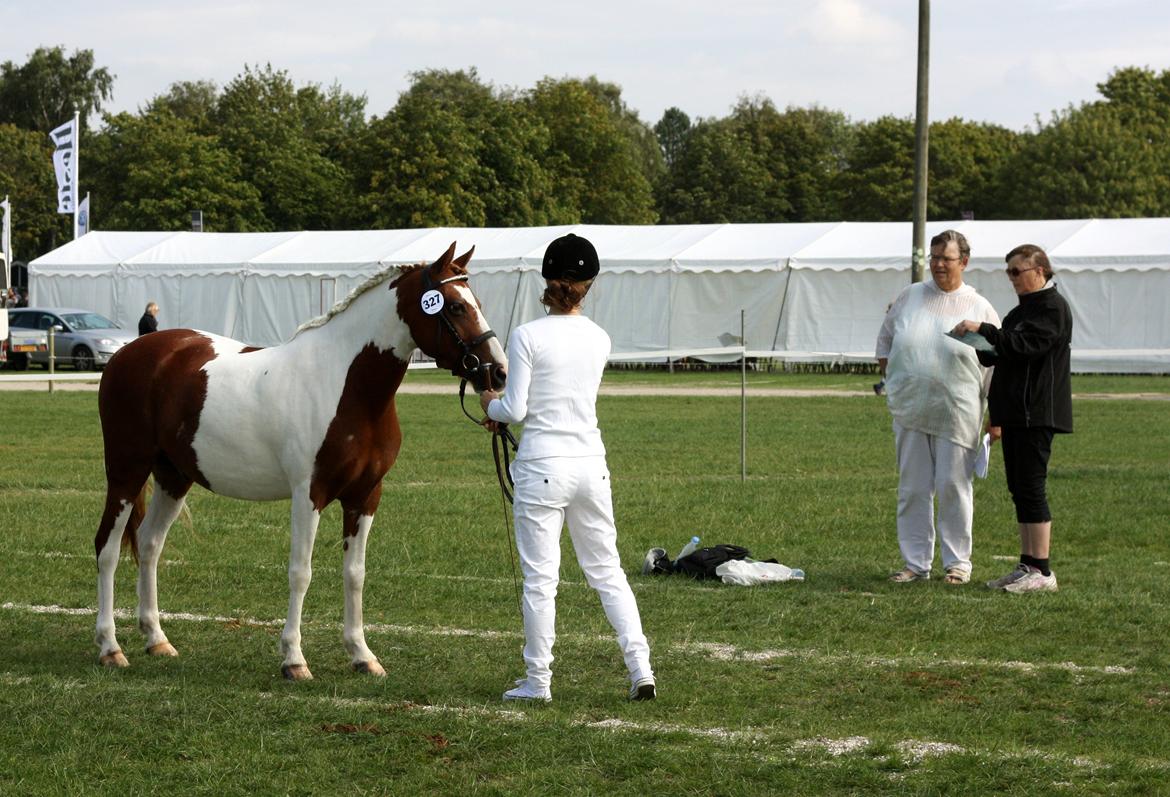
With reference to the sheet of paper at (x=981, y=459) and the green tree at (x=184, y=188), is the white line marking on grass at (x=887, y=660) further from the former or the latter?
the green tree at (x=184, y=188)

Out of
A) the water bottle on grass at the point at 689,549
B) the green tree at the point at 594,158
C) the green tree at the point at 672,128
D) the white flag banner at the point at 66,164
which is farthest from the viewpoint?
the green tree at the point at 672,128

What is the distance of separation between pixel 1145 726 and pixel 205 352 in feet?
15.6

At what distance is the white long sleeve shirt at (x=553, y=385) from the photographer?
642 cm

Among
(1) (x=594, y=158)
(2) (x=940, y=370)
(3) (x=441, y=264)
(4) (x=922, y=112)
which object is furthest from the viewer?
(1) (x=594, y=158)

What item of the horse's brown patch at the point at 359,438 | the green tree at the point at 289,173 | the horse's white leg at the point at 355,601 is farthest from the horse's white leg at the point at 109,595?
the green tree at the point at 289,173

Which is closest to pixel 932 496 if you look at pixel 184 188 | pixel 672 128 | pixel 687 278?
pixel 687 278

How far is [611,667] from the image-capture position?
746cm

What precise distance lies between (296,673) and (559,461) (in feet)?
5.81

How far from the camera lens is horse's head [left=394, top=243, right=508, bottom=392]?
685cm

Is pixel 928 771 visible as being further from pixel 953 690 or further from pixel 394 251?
pixel 394 251

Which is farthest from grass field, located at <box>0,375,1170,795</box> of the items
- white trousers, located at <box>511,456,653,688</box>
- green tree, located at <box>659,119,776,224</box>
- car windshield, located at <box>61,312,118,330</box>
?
green tree, located at <box>659,119,776,224</box>

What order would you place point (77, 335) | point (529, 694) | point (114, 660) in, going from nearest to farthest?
point (529, 694) < point (114, 660) < point (77, 335)

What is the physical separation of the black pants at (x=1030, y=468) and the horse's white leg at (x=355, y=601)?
168 inches

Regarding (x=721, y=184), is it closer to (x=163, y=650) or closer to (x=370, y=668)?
(x=163, y=650)
